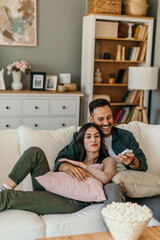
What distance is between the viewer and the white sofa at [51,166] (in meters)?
1.97

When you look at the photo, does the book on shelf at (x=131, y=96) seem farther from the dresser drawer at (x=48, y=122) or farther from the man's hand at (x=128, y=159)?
the man's hand at (x=128, y=159)

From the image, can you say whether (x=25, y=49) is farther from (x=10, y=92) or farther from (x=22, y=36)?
(x=10, y=92)

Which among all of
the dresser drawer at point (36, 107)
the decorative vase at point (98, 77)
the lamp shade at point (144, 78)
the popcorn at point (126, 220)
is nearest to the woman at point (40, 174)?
the popcorn at point (126, 220)

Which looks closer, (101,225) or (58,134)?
(101,225)

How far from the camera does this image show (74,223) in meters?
2.07

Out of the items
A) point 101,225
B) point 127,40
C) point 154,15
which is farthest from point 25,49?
point 101,225

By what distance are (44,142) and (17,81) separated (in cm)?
213

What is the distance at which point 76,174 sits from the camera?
7.54 feet

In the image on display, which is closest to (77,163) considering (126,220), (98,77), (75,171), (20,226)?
(75,171)

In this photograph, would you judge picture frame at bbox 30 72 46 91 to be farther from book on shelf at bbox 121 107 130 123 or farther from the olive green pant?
the olive green pant

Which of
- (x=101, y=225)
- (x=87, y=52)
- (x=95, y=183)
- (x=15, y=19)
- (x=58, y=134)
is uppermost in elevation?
(x=15, y=19)

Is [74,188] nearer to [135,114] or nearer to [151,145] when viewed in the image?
[151,145]

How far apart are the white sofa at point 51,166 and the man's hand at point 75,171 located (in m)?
0.18

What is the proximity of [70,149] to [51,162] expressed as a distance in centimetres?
17
